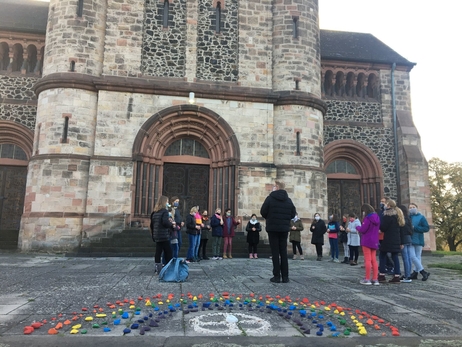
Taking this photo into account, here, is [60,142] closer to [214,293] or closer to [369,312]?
[214,293]

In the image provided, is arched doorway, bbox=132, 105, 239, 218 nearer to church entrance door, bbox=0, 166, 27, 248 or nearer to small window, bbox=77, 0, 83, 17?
small window, bbox=77, 0, 83, 17

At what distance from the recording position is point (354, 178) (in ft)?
63.9

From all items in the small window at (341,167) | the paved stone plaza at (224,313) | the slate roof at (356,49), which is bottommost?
the paved stone plaza at (224,313)

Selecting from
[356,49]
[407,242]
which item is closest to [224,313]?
[407,242]

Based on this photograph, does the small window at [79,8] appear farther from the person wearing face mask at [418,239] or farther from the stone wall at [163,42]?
the person wearing face mask at [418,239]

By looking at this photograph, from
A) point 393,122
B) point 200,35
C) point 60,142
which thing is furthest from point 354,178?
point 60,142

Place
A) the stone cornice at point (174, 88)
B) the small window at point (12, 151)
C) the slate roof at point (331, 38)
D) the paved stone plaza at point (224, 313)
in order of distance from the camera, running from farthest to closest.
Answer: the slate roof at point (331, 38) < the small window at point (12, 151) < the stone cornice at point (174, 88) < the paved stone plaza at point (224, 313)

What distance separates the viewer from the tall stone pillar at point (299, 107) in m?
15.2

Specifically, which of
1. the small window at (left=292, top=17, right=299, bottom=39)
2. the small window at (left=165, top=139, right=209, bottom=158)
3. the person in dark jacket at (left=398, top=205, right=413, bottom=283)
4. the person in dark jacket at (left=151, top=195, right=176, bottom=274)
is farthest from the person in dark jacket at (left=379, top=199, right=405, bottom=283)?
the small window at (left=292, top=17, right=299, bottom=39)

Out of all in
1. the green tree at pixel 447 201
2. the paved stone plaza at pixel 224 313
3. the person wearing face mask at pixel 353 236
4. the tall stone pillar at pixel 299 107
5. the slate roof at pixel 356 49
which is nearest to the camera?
the paved stone plaza at pixel 224 313

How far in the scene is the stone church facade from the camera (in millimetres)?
13836

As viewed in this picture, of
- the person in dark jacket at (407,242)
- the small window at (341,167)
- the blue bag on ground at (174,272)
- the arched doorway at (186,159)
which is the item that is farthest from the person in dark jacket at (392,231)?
the small window at (341,167)

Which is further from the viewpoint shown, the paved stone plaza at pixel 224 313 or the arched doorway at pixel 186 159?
the arched doorway at pixel 186 159

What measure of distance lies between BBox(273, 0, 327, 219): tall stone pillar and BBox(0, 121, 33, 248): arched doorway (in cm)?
1131
